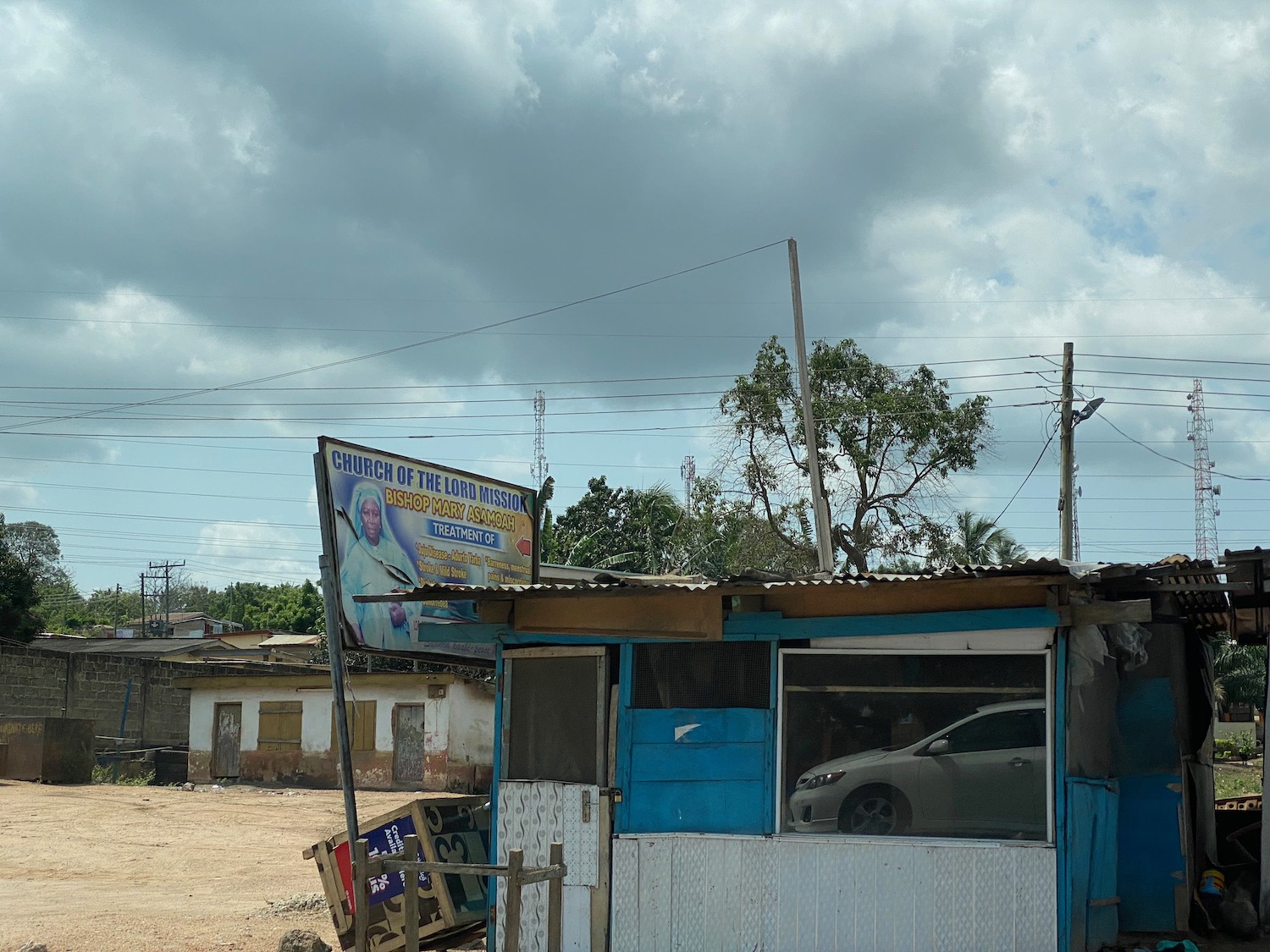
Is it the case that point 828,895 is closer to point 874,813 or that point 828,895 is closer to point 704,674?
point 874,813

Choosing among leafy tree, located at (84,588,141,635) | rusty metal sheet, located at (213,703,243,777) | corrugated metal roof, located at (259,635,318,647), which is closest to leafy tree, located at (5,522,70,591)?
leafy tree, located at (84,588,141,635)

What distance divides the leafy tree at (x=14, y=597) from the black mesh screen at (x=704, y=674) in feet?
A: 115

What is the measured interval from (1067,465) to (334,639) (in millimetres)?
16026

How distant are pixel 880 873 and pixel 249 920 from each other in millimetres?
6658

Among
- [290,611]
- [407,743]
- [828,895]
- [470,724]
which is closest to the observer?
[828,895]

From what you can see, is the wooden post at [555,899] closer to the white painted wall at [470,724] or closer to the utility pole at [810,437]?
the utility pole at [810,437]

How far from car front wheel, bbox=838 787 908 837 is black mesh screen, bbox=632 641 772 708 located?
2.78 feet

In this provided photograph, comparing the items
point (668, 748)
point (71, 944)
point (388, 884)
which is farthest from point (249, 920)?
point (668, 748)

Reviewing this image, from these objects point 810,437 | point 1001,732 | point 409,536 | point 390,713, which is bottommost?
point 390,713

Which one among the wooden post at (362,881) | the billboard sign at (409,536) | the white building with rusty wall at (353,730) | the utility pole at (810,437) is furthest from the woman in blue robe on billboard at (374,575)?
the white building with rusty wall at (353,730)

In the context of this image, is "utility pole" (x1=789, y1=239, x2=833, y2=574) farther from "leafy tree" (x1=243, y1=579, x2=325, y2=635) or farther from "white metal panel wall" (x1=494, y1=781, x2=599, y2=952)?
"leafy tree" (x1=243, y1=579, x2=325, y2=635)

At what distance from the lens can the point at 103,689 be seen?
33.1 m

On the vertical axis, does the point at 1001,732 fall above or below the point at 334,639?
below

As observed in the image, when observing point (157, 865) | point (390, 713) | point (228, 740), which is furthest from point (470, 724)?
point (157, 865)
